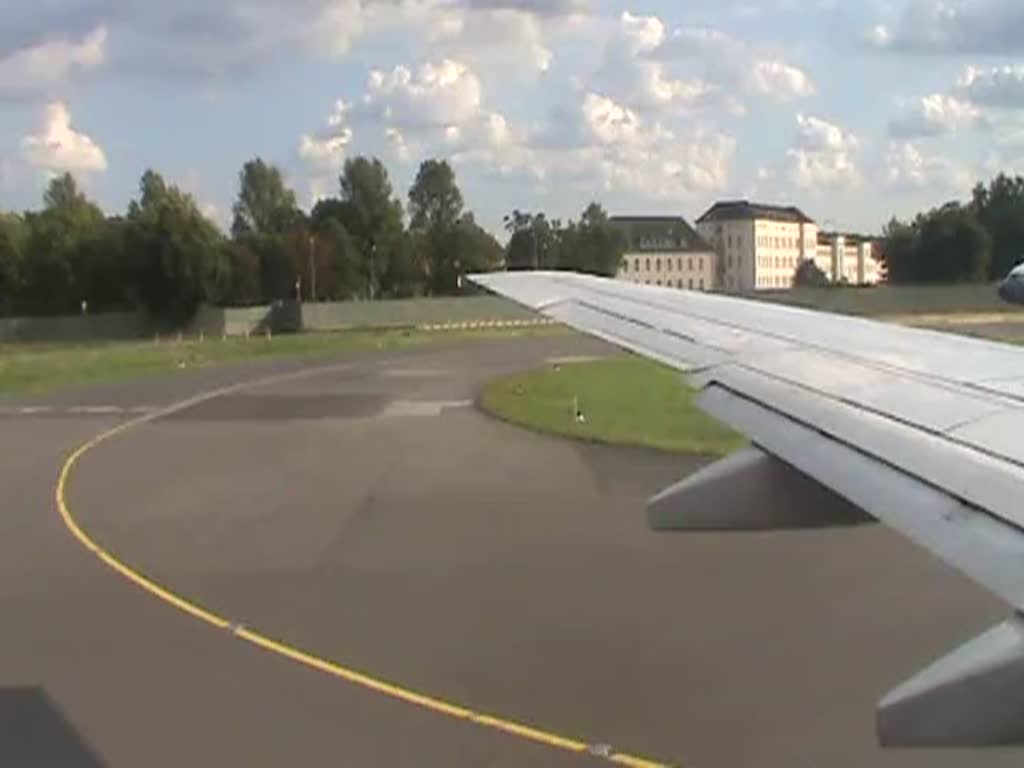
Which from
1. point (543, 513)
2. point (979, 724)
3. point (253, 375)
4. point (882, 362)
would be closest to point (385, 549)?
point (543, 513)

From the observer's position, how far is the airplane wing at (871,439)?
3602 millimetres

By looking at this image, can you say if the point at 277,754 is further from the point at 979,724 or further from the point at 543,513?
the point at 543,513

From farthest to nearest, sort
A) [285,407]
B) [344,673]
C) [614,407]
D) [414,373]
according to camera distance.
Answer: [414,373]
[285,407]
[614,407]
[344,673]

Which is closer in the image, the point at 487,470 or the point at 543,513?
the point at 543,513

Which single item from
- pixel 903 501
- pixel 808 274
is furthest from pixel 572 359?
pixel 808 274

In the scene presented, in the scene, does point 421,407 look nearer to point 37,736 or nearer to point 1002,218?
point 37,736

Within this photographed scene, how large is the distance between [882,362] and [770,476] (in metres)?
1.06

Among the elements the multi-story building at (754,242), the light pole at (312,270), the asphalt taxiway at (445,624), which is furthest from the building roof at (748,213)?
the asphalt taxiway at (445,624)

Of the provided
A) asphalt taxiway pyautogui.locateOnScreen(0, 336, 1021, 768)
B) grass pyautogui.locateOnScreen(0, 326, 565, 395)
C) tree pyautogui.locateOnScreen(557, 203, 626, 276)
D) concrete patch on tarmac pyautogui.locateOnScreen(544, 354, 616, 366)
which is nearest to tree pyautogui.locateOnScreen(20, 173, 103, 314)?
grass pyautogui.locateOnScreen(0, 326, 565, 395)

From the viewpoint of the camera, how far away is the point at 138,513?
49.8ft

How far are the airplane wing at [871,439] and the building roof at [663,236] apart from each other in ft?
425

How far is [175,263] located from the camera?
78250 mm

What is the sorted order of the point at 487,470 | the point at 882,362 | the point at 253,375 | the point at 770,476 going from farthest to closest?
the point at 253,375 → the point at 487,470 → the point at 882,362 → the point at 770,476

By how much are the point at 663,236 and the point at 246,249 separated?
64.2 meters
